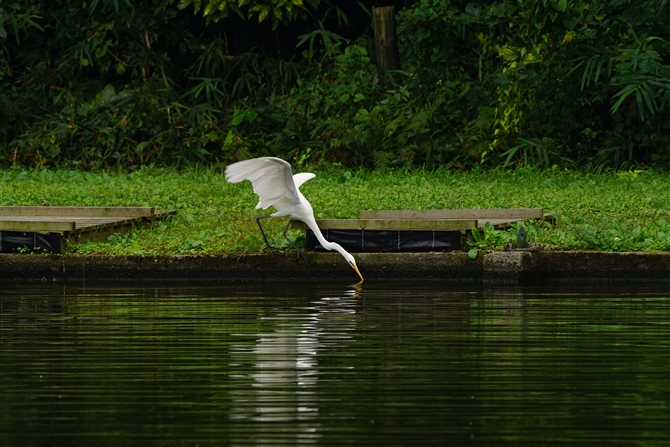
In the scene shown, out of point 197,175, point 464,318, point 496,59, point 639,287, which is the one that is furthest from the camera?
point 496,59

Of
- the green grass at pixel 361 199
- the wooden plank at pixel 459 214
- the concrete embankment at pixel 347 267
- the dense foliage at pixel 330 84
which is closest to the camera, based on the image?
the concrete embankment at pixel 347 267

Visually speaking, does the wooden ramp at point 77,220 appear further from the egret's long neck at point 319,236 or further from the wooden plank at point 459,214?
the wooden plank at point 459,214

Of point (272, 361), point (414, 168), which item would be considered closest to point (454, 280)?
point (272, 361)

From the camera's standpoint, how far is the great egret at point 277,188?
41.0 feet

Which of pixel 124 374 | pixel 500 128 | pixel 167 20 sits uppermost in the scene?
pixel 167 20

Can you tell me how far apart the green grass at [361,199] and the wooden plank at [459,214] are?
330 mm

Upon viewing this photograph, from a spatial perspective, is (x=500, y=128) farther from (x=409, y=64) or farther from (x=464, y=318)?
(x=464, y=318)

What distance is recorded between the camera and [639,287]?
38.6 feet

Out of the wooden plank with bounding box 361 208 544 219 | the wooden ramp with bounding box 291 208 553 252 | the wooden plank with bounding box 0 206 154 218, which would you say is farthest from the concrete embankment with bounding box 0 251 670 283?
the wooden plank with bounding box 0 206 154 218

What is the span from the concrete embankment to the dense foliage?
574 cm

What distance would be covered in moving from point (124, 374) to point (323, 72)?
14543 mm

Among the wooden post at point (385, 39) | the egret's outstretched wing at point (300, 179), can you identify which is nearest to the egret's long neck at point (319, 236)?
the egret's outstretched wing at point (300, 179)

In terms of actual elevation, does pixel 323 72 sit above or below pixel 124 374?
above

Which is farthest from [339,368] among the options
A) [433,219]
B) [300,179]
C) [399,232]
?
[300,179]
